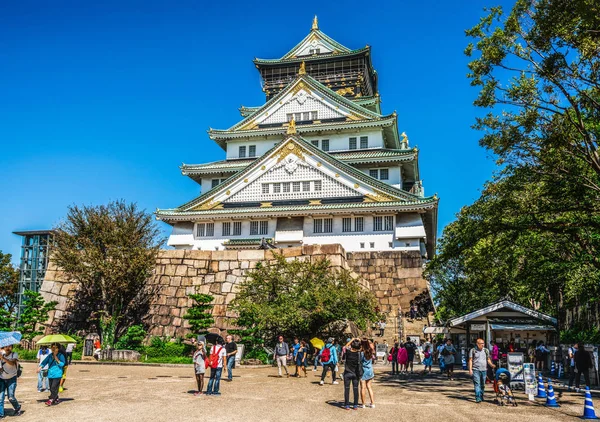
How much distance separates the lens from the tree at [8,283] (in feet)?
168

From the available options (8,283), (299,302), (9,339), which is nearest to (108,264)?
(299,302)

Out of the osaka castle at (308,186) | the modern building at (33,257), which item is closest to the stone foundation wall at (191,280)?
the osaka castle at (308,186)

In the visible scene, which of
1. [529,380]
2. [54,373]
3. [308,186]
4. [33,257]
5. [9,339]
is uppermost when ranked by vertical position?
[308,186]

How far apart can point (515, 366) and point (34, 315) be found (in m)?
21.7

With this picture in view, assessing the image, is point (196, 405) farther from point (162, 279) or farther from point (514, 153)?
point (162, 279)

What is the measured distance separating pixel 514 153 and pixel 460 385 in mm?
7516

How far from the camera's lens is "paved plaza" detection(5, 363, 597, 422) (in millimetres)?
11180

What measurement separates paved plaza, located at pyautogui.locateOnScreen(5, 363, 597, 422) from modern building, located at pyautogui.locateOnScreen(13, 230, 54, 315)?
118 ft

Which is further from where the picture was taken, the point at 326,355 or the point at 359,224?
the point at 359,224

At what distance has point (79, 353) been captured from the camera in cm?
2500

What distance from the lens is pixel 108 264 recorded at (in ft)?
83.0

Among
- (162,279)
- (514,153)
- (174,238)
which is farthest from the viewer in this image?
(174,238)

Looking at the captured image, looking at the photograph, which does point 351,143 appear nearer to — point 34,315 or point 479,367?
point 34,315

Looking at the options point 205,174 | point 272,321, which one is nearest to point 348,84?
point 205,174
